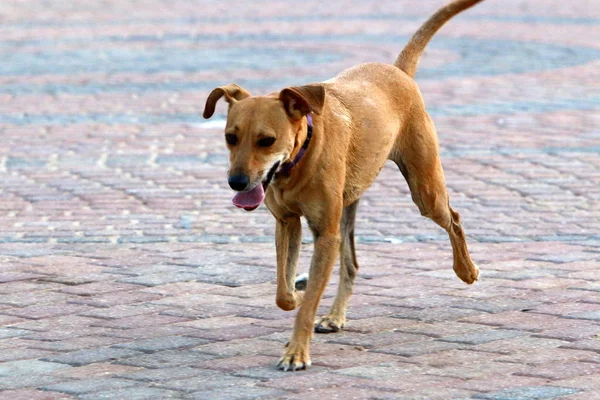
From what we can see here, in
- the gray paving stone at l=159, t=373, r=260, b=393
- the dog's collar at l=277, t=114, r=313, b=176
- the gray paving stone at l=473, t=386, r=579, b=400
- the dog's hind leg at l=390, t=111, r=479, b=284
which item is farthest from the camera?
the dog's hind leg at l=390, t=111, r=479, b=284

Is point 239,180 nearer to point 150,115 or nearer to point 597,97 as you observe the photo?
point 150,115

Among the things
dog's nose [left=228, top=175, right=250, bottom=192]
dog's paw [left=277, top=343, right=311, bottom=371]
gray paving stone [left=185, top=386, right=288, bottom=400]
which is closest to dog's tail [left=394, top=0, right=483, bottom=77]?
dog's nose [left=228, top=175, right=250, bottom=192]

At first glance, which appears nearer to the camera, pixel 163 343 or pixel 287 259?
pixel 163 343

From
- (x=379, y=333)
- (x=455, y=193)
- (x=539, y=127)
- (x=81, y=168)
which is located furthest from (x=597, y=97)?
(x=379, y=333)

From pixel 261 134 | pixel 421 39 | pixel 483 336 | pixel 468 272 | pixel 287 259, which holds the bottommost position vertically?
pixel 483 336

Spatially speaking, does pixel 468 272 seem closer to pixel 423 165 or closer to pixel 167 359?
pixel 423 165

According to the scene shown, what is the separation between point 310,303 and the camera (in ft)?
16.2

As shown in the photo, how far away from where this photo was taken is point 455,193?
837 cm

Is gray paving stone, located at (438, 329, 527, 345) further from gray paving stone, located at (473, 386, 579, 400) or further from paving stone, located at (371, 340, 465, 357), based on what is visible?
gray paving stone, located at (473, 386, 579, 400)

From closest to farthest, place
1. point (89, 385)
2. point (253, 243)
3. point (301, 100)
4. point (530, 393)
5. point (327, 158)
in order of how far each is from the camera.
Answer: point (530, 393) → point (89, 385) → point (301, 100) → point (327, 158) → point (253, 243)

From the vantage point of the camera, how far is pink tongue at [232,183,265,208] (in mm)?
4688

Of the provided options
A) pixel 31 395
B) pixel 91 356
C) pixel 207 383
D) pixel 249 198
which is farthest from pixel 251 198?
pixel 31 395

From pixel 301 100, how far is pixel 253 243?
2406mm

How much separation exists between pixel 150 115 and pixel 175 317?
6.10 meters
